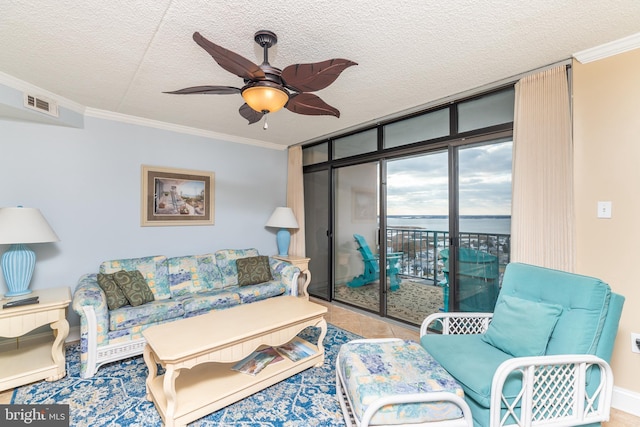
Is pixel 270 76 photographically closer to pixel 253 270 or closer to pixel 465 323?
pixel 465 323

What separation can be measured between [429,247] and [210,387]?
255 cm

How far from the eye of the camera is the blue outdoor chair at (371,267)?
12.0 feet

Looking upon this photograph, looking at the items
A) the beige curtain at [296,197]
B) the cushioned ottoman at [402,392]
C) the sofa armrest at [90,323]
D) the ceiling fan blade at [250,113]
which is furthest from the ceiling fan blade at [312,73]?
the beige curtain at [296,197]

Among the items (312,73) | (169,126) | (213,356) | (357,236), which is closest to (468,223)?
(357,236)

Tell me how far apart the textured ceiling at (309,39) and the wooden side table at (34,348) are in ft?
6.13

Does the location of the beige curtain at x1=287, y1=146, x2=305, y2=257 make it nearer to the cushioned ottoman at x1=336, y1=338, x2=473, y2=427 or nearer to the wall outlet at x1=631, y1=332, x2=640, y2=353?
the cushioned ottoman at x1=336, y1=338, x2=473, y2=427

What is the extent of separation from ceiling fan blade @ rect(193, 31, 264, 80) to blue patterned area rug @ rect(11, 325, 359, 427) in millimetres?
2139

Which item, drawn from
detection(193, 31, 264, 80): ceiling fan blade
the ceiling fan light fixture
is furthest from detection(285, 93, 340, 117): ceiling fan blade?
detection(193, 31, 264, 80): ceiling fan blade

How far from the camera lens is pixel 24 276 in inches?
97.3

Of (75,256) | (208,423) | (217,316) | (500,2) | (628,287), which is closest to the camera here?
(500,2)

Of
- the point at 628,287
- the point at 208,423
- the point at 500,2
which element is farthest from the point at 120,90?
the point at 628,287

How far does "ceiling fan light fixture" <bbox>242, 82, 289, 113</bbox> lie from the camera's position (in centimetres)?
166

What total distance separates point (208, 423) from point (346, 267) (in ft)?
9.23

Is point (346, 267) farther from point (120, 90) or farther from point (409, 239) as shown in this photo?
point (120, 90)
